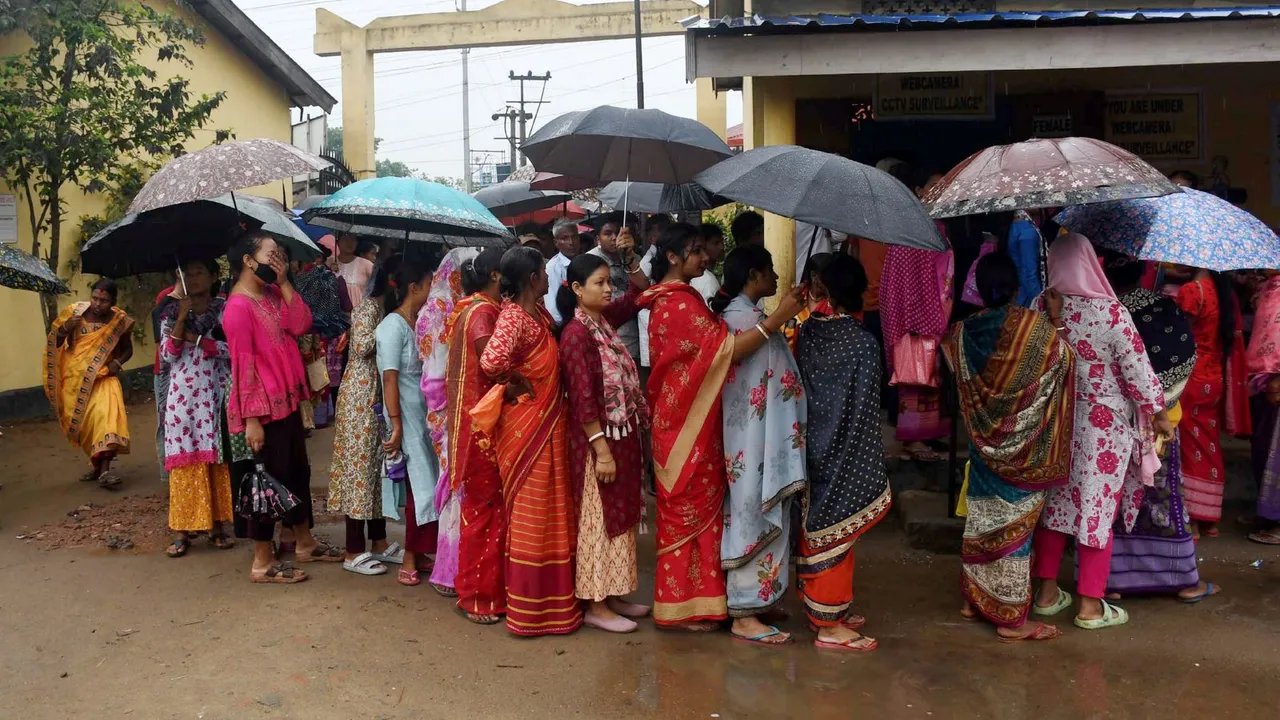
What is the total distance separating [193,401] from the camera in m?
5.52

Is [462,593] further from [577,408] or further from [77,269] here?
[77,269]

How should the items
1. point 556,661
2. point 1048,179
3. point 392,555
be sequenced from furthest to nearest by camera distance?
point 392,555 < point 556,661 < point 1048,179

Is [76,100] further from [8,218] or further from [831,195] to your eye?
[831,195]

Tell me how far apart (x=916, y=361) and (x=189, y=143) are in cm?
1175

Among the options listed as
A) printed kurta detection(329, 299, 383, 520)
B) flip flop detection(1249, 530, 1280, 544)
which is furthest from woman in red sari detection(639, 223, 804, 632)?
flip flop detection(1249, 530, 1280, 544)

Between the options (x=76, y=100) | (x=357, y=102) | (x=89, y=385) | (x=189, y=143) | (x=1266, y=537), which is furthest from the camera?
(x=357, y=102)

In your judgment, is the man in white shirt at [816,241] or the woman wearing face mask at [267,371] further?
the man in white shirt at [816,241]

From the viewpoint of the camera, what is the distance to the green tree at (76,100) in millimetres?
9055

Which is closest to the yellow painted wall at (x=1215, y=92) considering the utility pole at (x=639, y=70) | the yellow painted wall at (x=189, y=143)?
the yellow painted wall at (x=189, y=143)

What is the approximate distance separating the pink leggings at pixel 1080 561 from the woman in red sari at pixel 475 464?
2.32m

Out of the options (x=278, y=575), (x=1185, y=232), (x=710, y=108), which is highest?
(x=710, y=108)

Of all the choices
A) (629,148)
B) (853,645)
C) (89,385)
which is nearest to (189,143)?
(89,385)

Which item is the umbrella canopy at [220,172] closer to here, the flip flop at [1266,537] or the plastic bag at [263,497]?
the plastic bag at [263,497]

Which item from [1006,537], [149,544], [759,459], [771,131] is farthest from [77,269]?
[1006,537]
